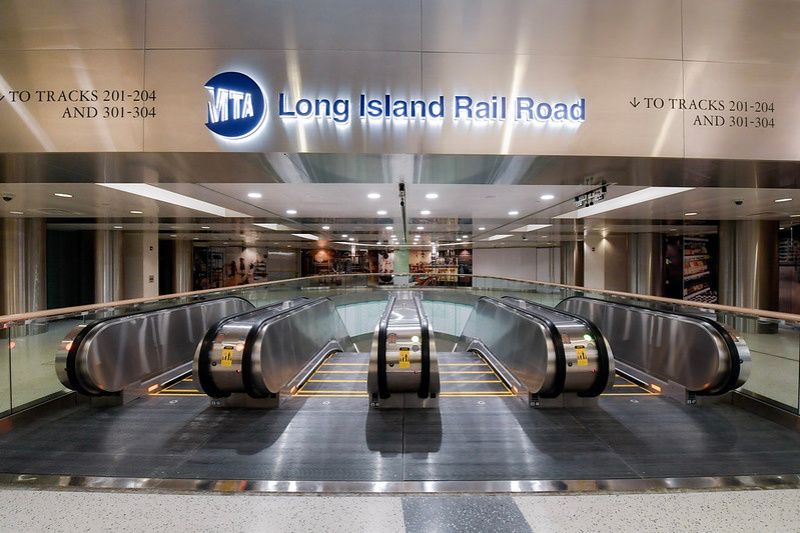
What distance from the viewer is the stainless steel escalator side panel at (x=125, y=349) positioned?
14.9 feet

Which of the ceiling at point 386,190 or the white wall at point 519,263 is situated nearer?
the ceiling at point 386,190

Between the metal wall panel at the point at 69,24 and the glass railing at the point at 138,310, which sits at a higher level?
the metal wall panel at the point at 69,24

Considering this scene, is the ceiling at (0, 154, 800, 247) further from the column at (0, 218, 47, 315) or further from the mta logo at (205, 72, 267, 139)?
the column at (0, 218, 47, 315)

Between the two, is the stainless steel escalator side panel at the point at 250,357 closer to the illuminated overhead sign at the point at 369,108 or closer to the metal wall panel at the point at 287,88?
the metal wall panel at the point at 287,88

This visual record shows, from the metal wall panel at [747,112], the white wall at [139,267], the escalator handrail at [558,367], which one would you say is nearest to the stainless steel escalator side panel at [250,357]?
the escalator handrail at [558,367]

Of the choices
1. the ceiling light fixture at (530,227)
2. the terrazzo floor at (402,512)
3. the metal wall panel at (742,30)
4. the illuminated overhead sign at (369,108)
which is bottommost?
the terrazzo floor at (402,512)

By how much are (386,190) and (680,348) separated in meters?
5.81

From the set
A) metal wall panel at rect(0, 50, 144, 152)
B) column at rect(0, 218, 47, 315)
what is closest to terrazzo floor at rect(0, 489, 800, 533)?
metal wall panel at rect(0, 50, 144, 152)

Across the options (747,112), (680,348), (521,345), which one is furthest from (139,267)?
(747,112)

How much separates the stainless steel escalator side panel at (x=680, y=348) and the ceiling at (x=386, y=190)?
7.26ft

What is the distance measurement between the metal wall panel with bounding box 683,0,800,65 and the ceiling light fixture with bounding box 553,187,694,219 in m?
3.12

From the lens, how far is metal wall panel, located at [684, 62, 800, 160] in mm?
4516

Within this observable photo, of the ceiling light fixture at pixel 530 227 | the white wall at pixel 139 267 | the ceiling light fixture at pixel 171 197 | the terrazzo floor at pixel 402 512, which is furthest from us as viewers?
the white wall at pixel 139 267

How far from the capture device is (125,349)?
16.9ft
